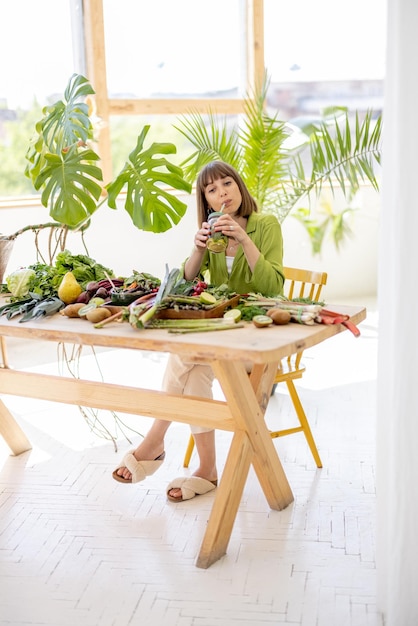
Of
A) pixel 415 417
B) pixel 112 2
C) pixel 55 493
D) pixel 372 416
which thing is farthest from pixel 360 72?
pixel 415 417

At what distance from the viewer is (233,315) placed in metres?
2.78

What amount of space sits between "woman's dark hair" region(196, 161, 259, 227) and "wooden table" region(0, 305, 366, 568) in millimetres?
758

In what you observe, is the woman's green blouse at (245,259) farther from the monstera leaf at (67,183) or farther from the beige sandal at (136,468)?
the beige sandal at (136,468)

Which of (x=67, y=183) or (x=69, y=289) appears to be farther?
(x=67, y=183)

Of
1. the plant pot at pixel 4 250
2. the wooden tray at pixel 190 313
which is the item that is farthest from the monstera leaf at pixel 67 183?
the wooden tray at pixel 190 313

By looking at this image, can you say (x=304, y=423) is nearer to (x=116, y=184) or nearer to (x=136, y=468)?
(x=136, y=468)

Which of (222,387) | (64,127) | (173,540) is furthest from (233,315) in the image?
(64,127)

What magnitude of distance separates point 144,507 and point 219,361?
90 cm

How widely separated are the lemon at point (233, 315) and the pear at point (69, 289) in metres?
0.67

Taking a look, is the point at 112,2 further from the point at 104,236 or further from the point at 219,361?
the point at 219,361

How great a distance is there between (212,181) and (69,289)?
0.75 metres

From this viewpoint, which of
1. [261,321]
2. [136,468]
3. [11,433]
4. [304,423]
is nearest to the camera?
[261,321]

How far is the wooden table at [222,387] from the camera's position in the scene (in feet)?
8.32

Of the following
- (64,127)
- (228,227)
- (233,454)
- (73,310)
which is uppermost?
(64,127)
